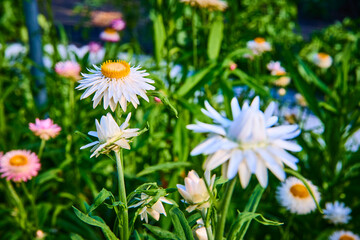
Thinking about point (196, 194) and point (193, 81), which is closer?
point (196, 194)

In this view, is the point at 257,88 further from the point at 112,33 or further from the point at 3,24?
the point at 3,24

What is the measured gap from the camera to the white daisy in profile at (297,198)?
1.07m

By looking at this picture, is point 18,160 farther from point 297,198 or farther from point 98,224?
point 297,198

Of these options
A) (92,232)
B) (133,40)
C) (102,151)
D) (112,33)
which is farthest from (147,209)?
(133,40)

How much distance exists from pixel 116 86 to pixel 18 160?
1.95ft

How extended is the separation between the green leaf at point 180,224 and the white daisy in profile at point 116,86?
198mm

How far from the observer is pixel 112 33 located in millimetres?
1809

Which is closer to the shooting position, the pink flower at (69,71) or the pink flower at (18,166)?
the pink flower at (18,166)

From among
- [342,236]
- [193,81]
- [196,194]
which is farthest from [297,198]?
[196,194]

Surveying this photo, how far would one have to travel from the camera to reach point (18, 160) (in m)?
→ 1.06

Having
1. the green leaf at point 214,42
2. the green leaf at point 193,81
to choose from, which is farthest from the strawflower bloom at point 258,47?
the green leaf at point 193,81

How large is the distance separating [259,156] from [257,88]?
831 mm

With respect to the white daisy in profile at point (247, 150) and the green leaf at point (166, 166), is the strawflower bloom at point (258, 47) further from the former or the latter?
the white daisy in profile at point (247, 150)

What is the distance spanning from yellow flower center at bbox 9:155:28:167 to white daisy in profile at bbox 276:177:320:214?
2.66 ft
